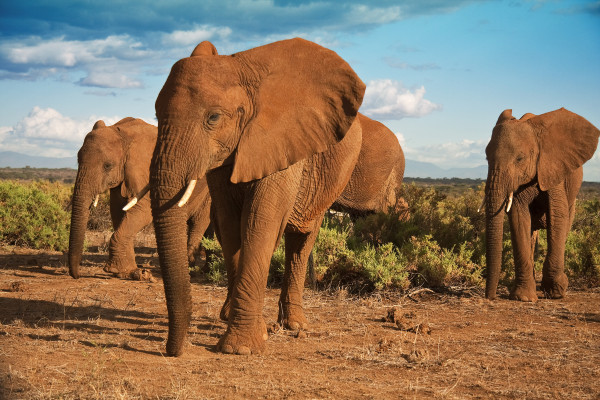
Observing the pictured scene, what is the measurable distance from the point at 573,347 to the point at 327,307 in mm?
3163

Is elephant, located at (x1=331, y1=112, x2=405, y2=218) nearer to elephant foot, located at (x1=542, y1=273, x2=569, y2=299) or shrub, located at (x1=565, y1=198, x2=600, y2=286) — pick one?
elephant foot, located at (x1=542, y1=273, x2=569, y2=299)

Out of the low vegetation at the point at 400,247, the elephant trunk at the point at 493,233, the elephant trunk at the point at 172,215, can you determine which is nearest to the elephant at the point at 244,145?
the elephant trunk at the point at 172,215

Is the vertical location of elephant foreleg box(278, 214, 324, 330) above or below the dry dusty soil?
above

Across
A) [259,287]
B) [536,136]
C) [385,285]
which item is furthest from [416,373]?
[536,136]

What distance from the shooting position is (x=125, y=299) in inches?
→ 364

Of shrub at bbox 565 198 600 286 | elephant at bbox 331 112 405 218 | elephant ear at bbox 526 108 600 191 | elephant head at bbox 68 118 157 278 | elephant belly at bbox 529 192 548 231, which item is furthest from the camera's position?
elephant at bbox 331 112 405 218

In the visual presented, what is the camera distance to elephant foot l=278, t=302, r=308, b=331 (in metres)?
7.50

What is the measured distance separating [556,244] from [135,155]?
695 centimetres

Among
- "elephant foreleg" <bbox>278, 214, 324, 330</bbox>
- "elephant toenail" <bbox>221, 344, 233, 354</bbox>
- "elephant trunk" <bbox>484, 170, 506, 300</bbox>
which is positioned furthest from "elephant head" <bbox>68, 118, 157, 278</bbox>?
"elephant trunk" <bbox>484, 170, 506, 300</bbox>

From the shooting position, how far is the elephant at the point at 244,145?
542 cm

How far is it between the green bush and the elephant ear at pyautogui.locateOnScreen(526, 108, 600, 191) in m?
9.67

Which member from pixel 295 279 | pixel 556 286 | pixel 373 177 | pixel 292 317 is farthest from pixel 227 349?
pixel 373 177

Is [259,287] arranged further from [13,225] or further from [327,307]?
[13,225]

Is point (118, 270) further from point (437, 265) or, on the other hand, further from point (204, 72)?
point (204, 72)
